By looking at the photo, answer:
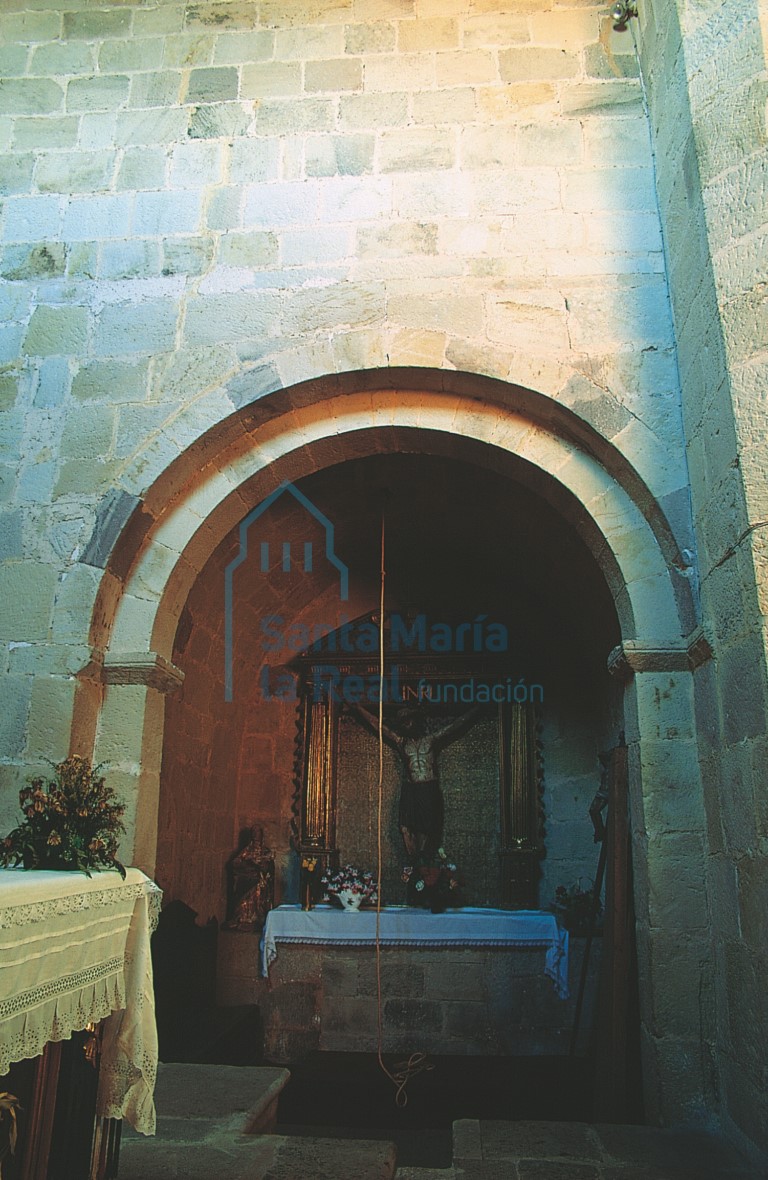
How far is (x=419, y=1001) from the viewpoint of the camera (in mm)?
5055

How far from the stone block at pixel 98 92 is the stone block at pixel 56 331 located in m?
1.21

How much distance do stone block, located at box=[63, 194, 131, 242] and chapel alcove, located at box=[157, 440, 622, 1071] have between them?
65.1 inches

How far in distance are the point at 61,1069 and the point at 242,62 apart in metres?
4.58

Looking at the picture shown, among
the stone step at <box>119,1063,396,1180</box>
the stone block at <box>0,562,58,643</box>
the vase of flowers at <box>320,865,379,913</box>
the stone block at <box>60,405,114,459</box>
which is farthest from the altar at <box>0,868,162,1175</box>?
the vase of flowers at <box>320,865,379,913</box>

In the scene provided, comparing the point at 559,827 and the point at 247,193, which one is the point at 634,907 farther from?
the point at 247,193

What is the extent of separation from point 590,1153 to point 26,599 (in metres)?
3.01

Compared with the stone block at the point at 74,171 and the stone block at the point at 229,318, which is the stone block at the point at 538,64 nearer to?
the stone block at the point at 229,318

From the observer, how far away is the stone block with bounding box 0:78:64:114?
4.41m

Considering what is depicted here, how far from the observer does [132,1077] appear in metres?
2.25

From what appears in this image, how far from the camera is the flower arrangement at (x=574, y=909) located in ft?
16.6

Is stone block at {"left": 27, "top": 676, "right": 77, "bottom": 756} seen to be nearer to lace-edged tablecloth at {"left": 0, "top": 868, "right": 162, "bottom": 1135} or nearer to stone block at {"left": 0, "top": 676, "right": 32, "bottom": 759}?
stone block at {"left": 0, "top": 676, "right": 32, "bottom": 759}

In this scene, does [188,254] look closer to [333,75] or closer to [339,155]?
[339,155]

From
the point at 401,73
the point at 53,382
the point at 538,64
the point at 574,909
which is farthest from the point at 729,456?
the point at 574,909

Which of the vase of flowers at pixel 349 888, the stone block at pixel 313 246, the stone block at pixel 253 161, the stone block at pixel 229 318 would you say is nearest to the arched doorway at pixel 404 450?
the stone block at pixel 229 318
